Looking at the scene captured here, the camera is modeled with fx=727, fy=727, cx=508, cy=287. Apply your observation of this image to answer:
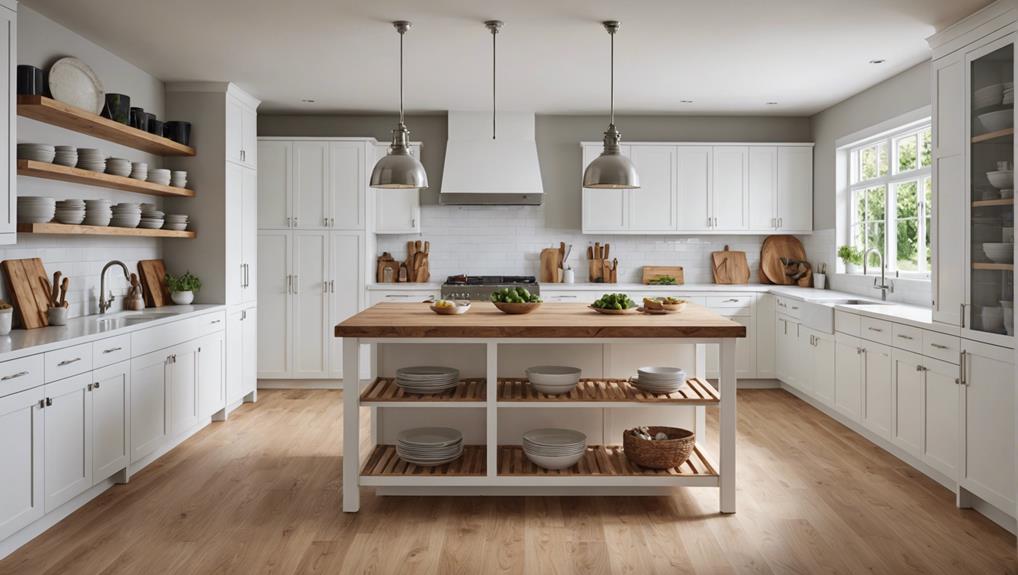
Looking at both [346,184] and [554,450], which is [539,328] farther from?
[346,184]

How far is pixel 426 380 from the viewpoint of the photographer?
12.7ft

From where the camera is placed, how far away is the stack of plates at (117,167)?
15.6 feet

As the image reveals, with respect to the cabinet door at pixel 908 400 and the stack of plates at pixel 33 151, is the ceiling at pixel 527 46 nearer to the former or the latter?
the stack of plates at pixel 33 151

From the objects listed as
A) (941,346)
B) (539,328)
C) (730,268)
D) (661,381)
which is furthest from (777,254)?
(539,328)

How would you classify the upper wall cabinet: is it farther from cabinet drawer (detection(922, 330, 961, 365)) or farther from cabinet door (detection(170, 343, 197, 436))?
cabinet door (detection(170, 343, 197, 436))

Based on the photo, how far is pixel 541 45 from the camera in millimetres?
4969

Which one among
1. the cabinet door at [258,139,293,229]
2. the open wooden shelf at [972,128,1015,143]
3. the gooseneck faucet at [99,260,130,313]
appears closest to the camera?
the open wooden shelf at [972,128,1015,143]

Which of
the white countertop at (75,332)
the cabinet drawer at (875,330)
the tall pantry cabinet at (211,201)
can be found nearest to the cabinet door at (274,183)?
the tall pantry cabinet at (211,201)

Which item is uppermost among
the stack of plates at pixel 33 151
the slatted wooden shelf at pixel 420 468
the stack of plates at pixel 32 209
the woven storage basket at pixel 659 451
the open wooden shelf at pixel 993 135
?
the open wooden shelf at pixel 993 135

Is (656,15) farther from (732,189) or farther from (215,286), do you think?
(215,286)

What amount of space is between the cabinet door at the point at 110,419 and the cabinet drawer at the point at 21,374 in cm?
47

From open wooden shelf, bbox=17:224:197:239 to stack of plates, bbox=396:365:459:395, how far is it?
211 centimetres

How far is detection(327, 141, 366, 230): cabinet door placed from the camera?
7.03 meters

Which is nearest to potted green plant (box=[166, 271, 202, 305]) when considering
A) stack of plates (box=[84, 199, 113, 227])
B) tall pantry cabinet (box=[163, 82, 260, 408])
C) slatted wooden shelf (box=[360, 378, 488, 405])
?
tall pantry cabinet (box=[163, 82, 260, 408])
